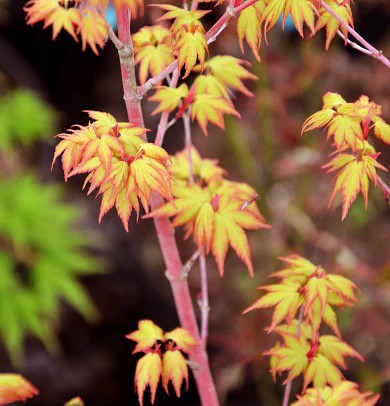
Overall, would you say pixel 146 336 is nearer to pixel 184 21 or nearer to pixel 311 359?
pixel 311 359

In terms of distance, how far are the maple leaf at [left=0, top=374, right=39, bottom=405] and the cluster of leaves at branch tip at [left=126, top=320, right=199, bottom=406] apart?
131 millimetres

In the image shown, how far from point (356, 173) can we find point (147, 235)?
79.5 inches

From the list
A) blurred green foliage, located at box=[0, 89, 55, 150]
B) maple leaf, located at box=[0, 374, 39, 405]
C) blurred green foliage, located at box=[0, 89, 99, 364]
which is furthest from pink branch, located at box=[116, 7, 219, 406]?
blurred green foliage, located at box=[0, 89, 55, 150]

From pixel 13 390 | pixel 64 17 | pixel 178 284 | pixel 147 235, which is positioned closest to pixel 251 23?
pixel 64 17

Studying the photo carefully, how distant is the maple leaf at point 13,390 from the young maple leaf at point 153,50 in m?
0.45

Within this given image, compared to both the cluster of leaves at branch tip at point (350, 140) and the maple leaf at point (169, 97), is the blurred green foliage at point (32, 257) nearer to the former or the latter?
the maple leaf at point (169, 97)

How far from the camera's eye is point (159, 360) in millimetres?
800

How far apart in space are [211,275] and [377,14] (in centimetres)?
123

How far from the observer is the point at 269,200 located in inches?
75.8

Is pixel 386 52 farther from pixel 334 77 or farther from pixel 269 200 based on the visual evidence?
pixel 269 200

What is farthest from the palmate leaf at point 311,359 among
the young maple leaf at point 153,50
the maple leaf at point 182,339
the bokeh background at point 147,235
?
the bokeh background at point 147,235

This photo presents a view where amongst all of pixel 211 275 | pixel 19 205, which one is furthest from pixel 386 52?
pixel 19 205

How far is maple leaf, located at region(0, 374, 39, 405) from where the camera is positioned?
77 centimetres

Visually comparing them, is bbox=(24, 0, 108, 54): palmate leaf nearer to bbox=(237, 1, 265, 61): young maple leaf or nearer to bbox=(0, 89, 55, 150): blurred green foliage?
bbox=(237, 1, 265, 61): young maple leaf
